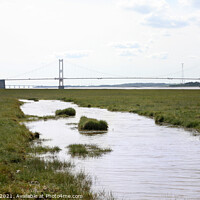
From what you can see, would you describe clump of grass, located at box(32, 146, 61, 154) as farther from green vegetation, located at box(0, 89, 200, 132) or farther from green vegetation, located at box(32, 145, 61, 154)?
green vegetation, located at box(0, 89, 200, 132)

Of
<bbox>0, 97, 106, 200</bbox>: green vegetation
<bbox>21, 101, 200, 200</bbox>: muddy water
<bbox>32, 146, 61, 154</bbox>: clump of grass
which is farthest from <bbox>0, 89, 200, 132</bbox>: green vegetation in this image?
<bbox>0, 97, 106, 200</bbox>: green vegetation

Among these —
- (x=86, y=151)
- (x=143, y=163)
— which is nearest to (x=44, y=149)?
(x=86, y=151)

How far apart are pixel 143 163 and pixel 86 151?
2.99 meters

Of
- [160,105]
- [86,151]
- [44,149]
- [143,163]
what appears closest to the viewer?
[143,163]

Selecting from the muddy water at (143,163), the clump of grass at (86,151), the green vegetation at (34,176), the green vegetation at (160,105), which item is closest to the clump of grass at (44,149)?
the green vegetation at (34,176)

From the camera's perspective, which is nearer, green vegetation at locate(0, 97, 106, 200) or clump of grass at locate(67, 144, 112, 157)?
green vegetation at locate(0, 97, 106, 200)

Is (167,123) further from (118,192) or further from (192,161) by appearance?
(118,192)

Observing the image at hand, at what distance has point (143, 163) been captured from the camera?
12188 mm

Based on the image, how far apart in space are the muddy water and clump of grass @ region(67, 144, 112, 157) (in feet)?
1.06

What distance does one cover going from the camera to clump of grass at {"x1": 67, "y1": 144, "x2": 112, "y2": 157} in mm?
13820

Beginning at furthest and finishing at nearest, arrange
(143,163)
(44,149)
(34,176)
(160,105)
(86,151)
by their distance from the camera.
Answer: (160,105), (44,149), (86,151), (143,163), (34,176)

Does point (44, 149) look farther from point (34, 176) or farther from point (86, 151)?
point (34, 176)

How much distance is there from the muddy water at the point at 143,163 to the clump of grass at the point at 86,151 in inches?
12.7

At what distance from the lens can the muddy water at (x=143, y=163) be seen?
9.09m
